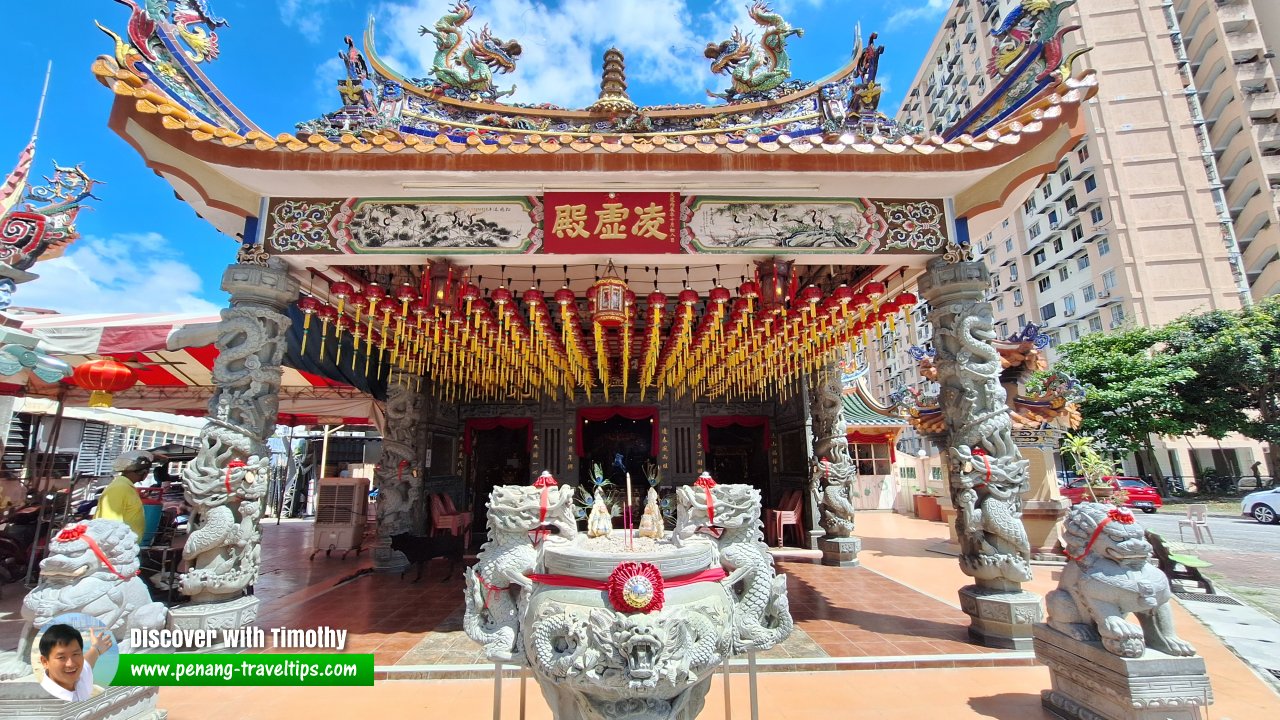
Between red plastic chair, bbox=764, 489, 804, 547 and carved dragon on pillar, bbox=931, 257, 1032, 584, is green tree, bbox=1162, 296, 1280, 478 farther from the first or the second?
carved dragon on pillar, bbox=931, 257, 1032, 584

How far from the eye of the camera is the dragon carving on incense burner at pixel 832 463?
25.1 feet

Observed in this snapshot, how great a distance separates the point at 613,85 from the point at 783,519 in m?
7.35

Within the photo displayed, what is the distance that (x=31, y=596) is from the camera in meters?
2.55

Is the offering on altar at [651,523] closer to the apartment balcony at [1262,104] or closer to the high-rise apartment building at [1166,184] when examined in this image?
the high-rise apartment building at [1166,184]

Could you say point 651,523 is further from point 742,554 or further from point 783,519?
point 783,519

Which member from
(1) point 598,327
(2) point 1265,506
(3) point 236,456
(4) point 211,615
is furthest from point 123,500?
(2) point 1265,506

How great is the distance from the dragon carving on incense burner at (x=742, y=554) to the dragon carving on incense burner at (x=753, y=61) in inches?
252

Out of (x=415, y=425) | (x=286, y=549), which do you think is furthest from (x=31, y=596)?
(x=286, y=549)

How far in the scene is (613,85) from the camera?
752cm

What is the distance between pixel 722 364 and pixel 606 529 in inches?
194

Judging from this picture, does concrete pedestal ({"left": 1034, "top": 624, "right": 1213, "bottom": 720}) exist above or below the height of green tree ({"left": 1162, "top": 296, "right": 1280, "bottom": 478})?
below

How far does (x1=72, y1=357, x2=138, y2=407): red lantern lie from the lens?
530 centimetres

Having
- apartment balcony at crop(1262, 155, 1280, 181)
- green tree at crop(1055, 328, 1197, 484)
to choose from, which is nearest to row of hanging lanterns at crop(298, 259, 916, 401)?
green tree at crop(1055, 328, 1197, 484)

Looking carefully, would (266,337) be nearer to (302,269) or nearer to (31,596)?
(302,269)
